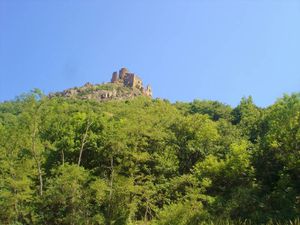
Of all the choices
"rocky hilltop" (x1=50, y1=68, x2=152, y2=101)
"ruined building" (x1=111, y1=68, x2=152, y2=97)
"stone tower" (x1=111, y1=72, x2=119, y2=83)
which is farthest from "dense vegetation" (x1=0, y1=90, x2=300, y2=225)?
"stone tower" (x1=111, y1=72, x2=119, y2=83)

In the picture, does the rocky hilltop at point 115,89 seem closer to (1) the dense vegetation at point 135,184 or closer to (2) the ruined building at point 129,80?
(2) the ruined building at point 129,80

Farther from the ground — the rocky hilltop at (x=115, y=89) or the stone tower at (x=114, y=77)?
the stone tower at (x=114, y=77)

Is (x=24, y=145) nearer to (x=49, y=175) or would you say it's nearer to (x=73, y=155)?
(x=49, y=175)

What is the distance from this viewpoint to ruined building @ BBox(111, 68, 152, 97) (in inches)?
5172

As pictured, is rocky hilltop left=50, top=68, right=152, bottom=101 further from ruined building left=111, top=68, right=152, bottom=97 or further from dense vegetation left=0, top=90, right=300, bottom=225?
dense vegetation left=0, top=90, right=300, bottom=225

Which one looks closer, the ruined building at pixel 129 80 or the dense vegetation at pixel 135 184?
the dense vegetation at pixel 135 184

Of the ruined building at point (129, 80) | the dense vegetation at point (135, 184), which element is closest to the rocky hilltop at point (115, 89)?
the ruined building at point (129, 80)

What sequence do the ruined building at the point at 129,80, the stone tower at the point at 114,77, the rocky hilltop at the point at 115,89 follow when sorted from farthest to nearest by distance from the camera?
the stone tower at the point at 114,77 → the ruined building at the point at 129,80 → the rocky hilltop at the point at 115,89

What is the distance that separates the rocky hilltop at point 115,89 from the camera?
345 ft

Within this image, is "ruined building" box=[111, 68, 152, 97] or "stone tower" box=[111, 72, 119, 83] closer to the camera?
"ruined building" box=[111, 68, 152, 97]

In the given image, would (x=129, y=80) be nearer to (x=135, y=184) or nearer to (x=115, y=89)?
(x=115, y=89)

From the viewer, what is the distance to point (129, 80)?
439ft

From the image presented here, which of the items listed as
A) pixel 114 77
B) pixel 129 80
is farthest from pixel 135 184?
pixel 114 77

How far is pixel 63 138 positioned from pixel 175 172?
10.1 m
